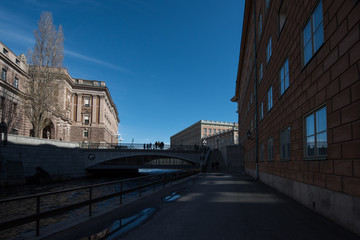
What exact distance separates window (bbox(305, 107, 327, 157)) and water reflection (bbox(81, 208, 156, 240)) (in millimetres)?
5583

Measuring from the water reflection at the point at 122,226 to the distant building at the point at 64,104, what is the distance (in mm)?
38492

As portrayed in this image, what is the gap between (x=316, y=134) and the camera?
894 centimetres

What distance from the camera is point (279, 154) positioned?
14.8 metres

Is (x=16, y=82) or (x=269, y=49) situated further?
(x=16, y=82)

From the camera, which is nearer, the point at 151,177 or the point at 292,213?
the point at 292,213

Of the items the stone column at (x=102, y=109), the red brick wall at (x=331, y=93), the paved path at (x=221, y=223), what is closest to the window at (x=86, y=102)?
the stone column at (x=102, y=109)

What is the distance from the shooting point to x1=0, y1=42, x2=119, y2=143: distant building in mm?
40156

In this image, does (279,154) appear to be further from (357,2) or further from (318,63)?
(357,2)

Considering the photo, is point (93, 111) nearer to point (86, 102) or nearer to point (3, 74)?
point (86, 102)

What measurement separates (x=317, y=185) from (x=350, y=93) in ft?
11.3

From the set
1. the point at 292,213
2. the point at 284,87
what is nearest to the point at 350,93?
the point at 292,213

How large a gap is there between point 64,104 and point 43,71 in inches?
975


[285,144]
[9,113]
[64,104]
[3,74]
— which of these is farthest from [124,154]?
[285,144]

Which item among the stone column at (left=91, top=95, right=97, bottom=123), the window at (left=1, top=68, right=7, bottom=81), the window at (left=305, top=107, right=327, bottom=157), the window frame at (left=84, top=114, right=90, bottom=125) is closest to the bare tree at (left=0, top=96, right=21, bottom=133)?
the window at (left=1, top=68, right=7, bottom=81)
